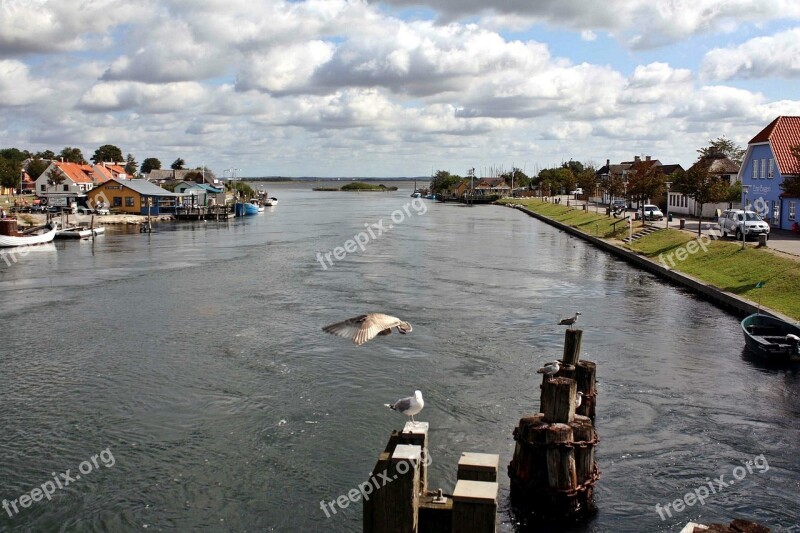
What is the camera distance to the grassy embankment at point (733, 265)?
93.5 ft

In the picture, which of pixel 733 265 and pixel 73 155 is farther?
pixel 73 155

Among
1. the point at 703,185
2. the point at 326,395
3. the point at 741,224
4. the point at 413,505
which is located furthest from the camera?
the point at 703,185

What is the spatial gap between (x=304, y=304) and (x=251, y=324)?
4.38 metres

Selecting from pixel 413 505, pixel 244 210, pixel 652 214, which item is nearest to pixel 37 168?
pixel 244 210

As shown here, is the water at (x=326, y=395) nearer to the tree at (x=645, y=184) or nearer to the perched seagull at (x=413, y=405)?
the perched seagull at (x=413, y=405)

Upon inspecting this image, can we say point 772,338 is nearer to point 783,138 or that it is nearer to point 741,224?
point 741,224

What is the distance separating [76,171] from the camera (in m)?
126

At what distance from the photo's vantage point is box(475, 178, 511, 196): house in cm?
18855

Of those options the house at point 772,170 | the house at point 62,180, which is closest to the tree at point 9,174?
the house at point 62,180

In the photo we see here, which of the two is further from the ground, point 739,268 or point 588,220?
point 588,220

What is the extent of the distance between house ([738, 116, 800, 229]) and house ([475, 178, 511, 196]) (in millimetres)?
128368

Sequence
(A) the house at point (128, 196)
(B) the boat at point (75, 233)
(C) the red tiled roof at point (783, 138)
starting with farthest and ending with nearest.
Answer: (A) the house at point (128, 196), (B) the boat at point (75, 233), (C) the red tiled roof at point (783, 138)
